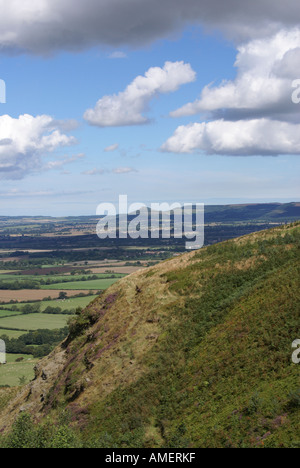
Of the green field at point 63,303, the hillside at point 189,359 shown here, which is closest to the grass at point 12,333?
the green field at point 63,303

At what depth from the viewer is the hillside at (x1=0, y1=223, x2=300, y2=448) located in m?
30.3

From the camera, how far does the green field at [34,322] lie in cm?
14612

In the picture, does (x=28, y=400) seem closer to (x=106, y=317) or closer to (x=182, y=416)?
(x=106, y=317)

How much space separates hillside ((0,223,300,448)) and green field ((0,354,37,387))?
99.7 ft

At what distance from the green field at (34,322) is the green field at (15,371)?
27.3 meters

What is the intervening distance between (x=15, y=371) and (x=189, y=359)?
2982 inches


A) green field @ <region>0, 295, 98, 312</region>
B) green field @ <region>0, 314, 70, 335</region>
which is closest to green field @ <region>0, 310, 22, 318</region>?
green field @ <region>0, 295, 98, 312</region>

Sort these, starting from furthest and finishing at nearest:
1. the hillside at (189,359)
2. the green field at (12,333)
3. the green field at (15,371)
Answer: the green field at (12,333) < the green field at (15,371) < the hillside at (189,359)
